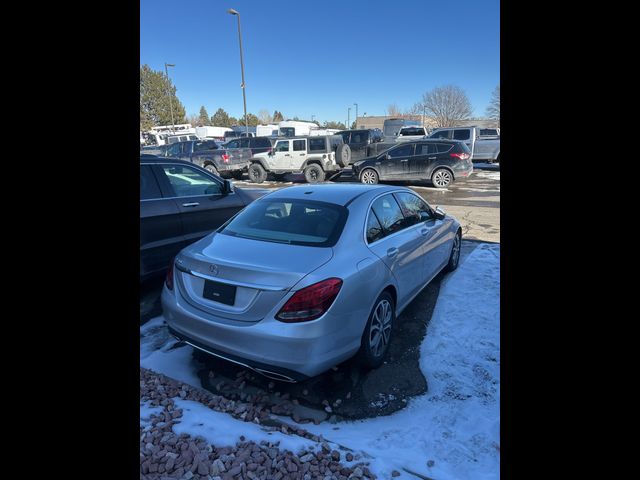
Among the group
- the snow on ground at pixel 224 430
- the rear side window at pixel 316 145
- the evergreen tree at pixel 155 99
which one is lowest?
the snow on ground at pixel 224 430

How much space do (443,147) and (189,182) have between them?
11262 millimetres

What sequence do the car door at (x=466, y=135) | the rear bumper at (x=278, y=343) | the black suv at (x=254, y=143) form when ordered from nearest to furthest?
the rear bumper at (x=278, y=343)
the car door at (x=466, y=135)
the black suv at (x=254, y=143)

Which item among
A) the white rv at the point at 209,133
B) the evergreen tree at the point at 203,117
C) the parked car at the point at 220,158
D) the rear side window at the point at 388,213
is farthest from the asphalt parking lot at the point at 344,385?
the evergreen tree at the point at 203,117

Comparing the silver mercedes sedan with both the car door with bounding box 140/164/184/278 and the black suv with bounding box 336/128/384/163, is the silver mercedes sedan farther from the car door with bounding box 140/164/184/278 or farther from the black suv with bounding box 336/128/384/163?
the black suv with bounding box 336/128/384/163

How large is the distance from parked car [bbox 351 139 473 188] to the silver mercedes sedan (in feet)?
36.9

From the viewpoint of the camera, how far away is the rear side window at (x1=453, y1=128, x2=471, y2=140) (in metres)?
19.4

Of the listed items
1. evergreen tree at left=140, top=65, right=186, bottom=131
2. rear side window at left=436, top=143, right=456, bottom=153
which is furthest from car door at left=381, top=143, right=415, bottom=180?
evergreen tree at left=140, top=65, right=186, bottom=131

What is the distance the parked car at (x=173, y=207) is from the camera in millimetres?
5066

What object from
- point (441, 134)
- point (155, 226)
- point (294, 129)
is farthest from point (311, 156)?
point (294, 129)

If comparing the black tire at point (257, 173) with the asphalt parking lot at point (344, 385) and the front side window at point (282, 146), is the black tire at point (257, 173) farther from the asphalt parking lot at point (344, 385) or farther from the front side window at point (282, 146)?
the asphalt parking lot at point (344, 385)

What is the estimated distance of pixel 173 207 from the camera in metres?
5.41

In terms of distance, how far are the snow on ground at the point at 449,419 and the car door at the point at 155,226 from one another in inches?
125

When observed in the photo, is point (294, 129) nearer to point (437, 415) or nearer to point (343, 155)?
point (343, 155)
